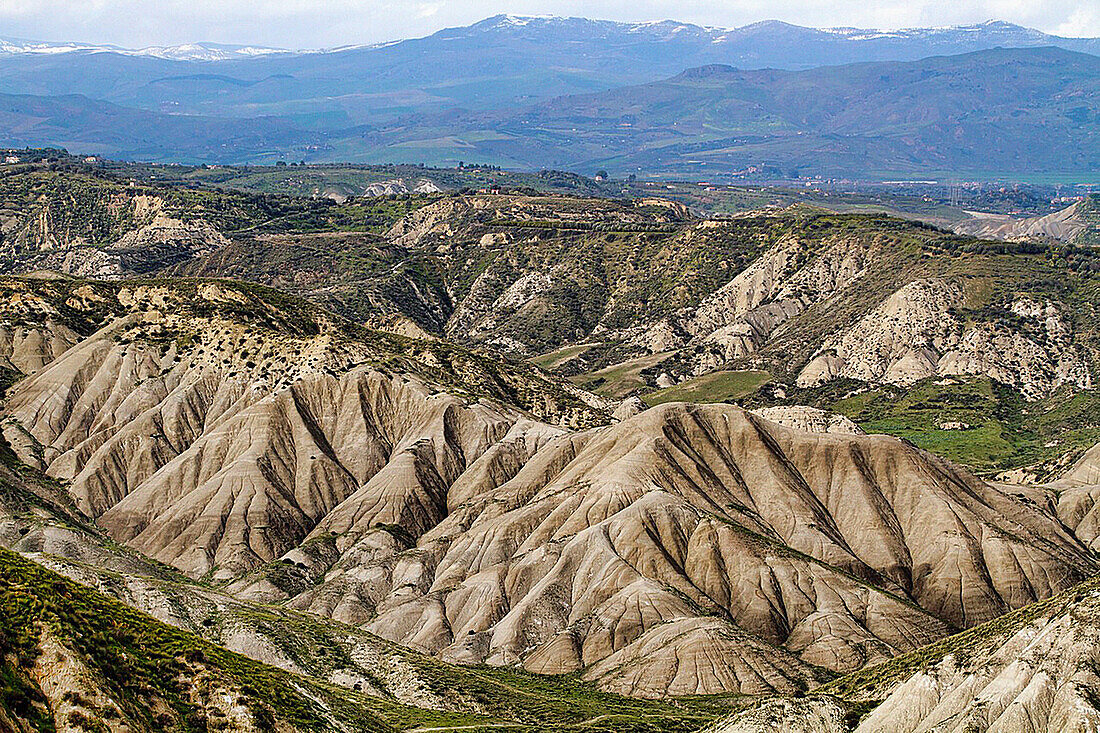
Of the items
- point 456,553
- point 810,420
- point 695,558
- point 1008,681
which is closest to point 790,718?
point 1008,681

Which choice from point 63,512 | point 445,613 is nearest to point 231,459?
point 63,512

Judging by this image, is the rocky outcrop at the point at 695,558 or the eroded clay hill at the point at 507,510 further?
the eroded clay hill at the point at 507,510

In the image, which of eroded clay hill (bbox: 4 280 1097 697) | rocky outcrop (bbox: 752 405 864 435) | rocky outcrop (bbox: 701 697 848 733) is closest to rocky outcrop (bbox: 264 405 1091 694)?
eroded clay hill (bbox: 4 280 1097 697)

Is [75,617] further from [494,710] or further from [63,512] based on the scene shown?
[63,512]

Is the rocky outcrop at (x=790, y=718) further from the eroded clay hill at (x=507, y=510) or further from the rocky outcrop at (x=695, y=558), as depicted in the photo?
the rocky outcrop at (x=695, y=558)

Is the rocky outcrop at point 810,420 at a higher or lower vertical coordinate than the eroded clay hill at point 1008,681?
lower

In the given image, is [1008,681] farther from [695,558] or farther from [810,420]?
[810,420]

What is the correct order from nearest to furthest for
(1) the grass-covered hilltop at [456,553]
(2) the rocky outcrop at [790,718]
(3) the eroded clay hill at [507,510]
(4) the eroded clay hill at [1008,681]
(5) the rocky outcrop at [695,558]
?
1. (4) the eroded clay hill at [1008,681]
2. (1) the grass-covered hilltop at [456,553]
3. (2) the rocky outcrop at [790,718]
4. (5) the rocky outcrop at [695,558]
5. (3) the eroded clay hill at [507,510]

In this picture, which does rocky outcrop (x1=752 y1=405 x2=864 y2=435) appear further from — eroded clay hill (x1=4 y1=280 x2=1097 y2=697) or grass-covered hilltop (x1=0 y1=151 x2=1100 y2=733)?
eroded clay hill (x1=4 y1=280 x2=1097 y2=697)

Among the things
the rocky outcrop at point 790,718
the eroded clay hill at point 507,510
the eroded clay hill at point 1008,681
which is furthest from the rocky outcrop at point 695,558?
the rocky outcrop at point 790,718
